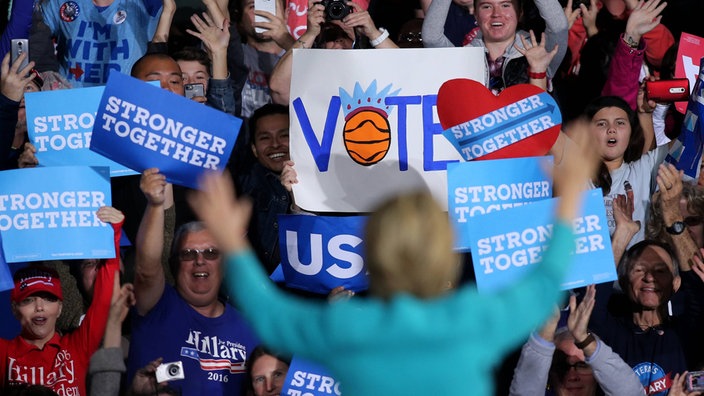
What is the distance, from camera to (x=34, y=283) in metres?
5.28

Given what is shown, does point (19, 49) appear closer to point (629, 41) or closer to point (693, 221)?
point (629, 41)

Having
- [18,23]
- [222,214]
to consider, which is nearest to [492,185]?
[222,214]

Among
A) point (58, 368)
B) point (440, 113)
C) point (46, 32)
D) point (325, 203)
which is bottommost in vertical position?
point (58, 368)

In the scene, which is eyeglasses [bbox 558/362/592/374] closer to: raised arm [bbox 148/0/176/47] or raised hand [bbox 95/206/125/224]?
raised hand [bbox 95/206/125/224]

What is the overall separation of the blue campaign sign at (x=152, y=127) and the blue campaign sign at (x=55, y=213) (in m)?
0.21

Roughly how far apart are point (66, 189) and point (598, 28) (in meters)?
3.46

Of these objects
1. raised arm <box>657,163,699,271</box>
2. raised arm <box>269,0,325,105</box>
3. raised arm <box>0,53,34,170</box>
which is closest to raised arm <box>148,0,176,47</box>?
raised arm <box>269,0,325,105</box>

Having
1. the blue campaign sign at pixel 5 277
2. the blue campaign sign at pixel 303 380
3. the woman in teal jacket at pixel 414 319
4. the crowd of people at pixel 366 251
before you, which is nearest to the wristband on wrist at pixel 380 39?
the crowd of people at pixel 366 251

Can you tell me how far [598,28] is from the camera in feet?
24.2

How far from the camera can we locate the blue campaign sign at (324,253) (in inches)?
213

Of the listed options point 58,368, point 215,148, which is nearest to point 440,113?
point 215,148

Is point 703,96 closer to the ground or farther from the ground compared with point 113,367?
farther from the ground

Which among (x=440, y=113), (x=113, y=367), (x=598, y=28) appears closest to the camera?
(x=113, y=367)

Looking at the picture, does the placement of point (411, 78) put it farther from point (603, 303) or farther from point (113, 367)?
point (113, 367)
